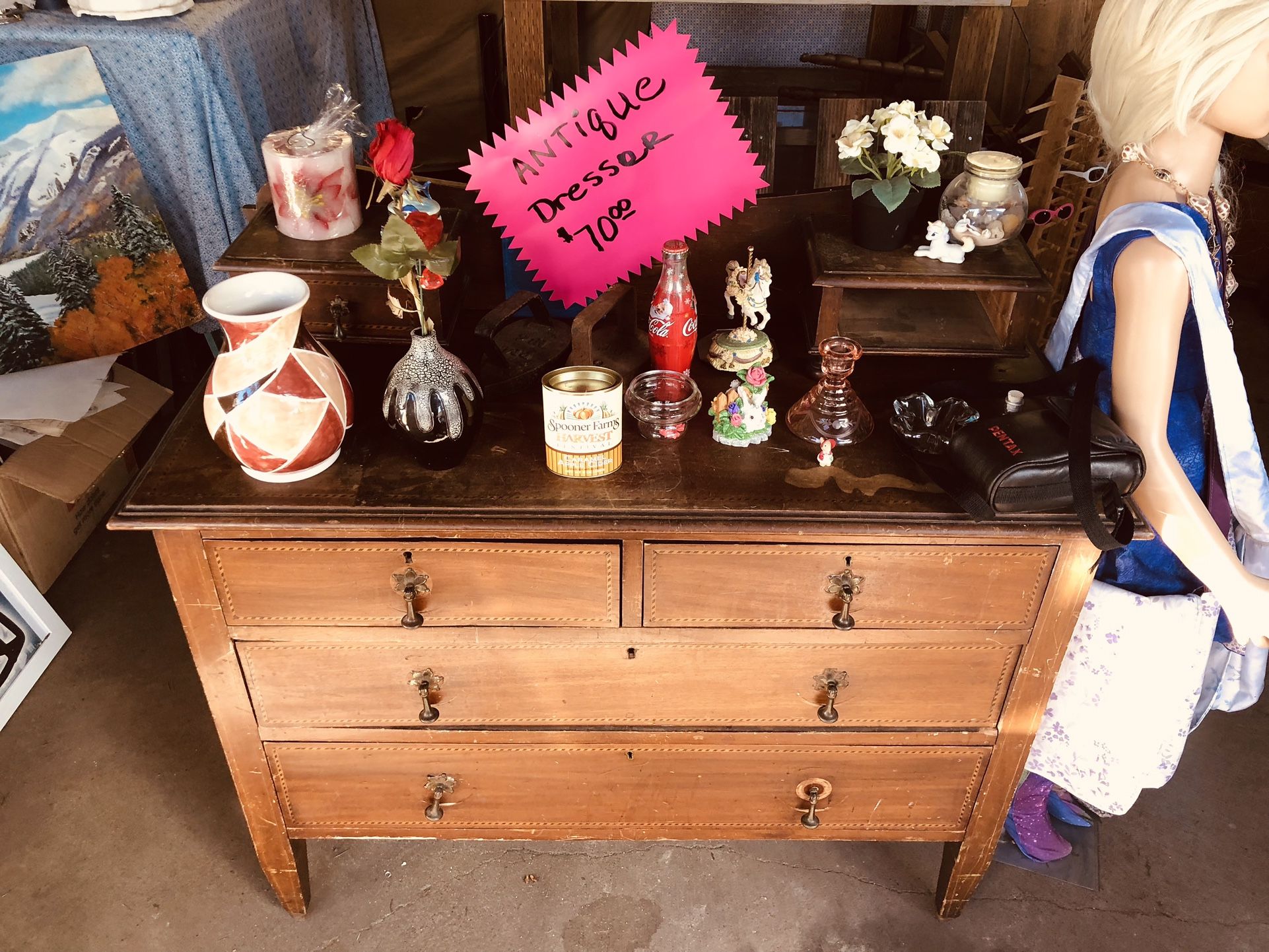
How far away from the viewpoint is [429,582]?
138 cm

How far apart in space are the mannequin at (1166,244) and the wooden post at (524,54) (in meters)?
0.83

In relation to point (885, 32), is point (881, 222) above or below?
above

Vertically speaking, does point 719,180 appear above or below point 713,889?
above

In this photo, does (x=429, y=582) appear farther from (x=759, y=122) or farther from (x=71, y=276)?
(x=71, y=276)

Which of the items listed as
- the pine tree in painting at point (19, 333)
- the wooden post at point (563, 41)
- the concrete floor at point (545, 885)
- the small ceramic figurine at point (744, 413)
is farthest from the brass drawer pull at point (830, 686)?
the pine tree in painting at point (19, 333)

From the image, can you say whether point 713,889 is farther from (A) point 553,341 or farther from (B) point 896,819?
(A) point 553,341

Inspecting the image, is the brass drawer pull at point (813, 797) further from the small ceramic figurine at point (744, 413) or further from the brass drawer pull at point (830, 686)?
the small ceramic figurine at point (744, 413)

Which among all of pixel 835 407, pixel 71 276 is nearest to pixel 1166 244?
pixel 835 407

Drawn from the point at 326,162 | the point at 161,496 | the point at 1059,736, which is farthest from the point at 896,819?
the point at 326,162

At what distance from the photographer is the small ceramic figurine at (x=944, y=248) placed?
1.46 metres

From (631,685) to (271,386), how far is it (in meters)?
0.67

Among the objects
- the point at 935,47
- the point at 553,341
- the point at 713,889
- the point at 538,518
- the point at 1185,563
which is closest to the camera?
the point at 538,518

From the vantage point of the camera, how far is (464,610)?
1415 mm

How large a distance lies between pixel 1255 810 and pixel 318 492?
200 cm
